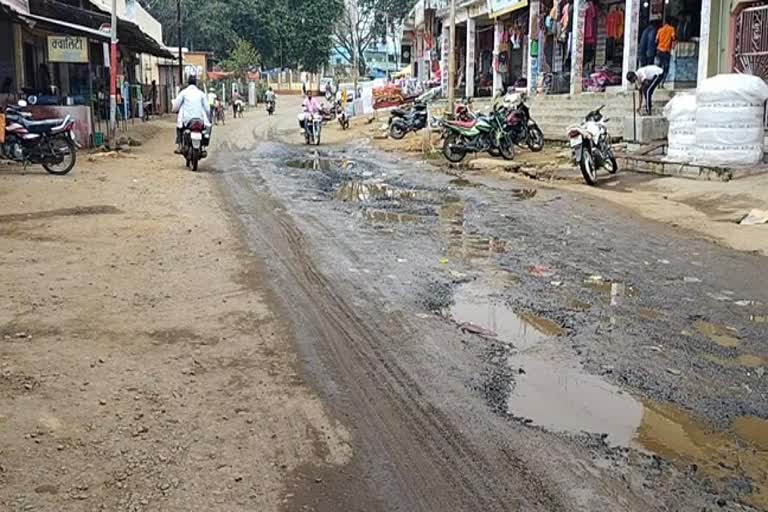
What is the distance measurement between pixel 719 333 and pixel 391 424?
8.93ft

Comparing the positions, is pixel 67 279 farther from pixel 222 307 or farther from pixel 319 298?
pixel 319 298

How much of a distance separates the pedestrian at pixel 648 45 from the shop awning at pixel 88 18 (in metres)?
13.8

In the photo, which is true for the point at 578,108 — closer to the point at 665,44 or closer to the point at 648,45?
the point at 648,45

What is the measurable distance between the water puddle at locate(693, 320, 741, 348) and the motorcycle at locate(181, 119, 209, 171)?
1105 cm

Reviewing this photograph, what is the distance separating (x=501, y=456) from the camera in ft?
11.7

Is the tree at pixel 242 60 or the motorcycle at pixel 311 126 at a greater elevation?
the tree at pixel 242 60

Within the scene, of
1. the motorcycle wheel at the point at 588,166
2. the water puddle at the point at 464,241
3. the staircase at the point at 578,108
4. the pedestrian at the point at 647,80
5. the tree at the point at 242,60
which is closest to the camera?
the water puddle at the point at 464,241

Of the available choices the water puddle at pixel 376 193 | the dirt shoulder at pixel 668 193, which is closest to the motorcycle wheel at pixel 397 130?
the dirt shoulder at pixel 668 193

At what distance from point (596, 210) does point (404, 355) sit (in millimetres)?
7062

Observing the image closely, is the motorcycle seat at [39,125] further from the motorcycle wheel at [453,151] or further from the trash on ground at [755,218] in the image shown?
the trash on ground at [755,218]

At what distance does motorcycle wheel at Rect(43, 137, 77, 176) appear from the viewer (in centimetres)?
1402

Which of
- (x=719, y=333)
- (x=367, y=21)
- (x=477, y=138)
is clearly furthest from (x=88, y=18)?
(x=367, y=21)

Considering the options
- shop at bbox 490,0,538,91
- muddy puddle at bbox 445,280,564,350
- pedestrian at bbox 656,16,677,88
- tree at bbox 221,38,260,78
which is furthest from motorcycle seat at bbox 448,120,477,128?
tree at bbox 221,38,260,78

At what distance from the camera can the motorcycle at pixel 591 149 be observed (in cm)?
1402
